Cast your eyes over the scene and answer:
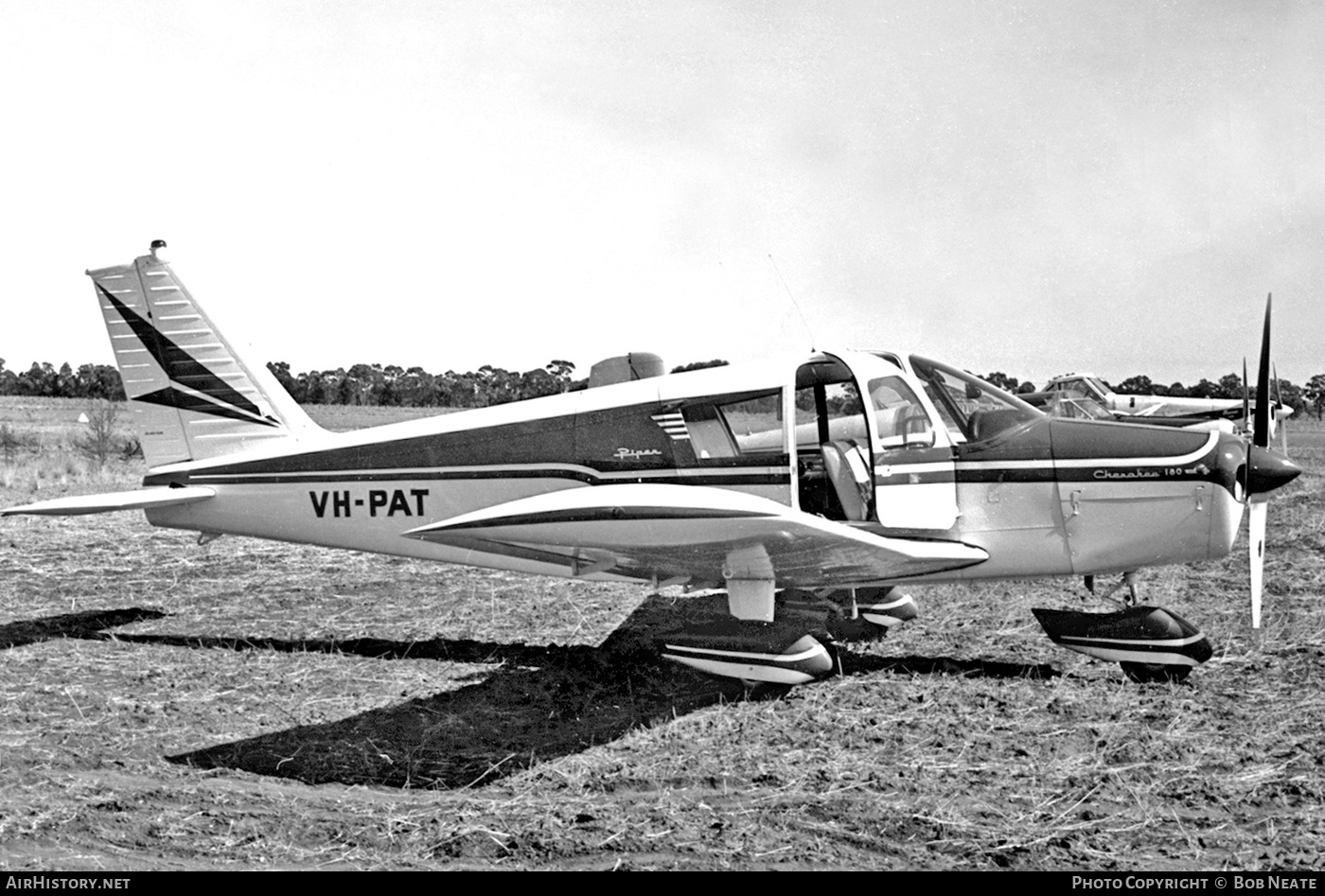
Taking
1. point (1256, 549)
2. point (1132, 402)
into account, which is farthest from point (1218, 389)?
point (1256, 549)

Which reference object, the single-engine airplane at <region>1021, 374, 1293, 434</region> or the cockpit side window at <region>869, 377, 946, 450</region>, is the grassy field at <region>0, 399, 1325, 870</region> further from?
the single-engine airplane at <region>1021, 374, 1293, 434</region>

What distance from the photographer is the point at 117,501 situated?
23.3 feet

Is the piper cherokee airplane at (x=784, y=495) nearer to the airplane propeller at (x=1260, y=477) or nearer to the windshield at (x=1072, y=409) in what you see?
the airplane propeller at (x=1260, y=477)

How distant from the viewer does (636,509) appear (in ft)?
16.5

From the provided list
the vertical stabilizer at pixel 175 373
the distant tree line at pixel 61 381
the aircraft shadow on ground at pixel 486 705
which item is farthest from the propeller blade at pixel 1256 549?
the distant tree line at pixel 61 381

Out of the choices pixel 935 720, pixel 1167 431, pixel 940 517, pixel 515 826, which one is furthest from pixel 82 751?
pixel 1167 431

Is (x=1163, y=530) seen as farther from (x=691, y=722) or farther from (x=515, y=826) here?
(x=515, y=826)

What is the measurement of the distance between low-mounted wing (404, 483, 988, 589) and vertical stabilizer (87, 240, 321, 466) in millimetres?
3078

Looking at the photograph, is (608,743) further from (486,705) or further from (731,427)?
(731,427)

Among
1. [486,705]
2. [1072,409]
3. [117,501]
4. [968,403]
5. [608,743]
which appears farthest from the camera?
[1072,409]

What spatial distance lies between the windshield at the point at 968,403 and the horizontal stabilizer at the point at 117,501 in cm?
530

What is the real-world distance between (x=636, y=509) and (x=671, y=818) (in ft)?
4.93

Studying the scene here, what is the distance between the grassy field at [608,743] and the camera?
3.94m

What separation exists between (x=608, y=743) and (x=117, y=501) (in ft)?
13.7
